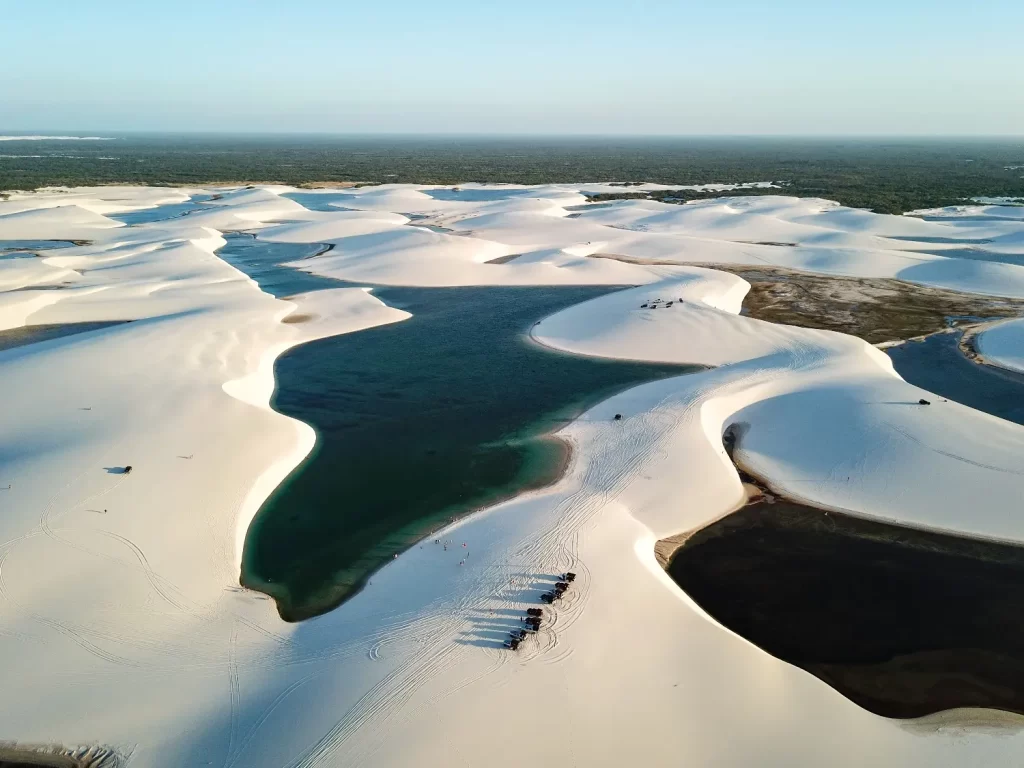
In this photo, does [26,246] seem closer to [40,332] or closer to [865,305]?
[40,332]

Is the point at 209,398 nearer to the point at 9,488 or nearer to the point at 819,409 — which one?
the point at 9,488

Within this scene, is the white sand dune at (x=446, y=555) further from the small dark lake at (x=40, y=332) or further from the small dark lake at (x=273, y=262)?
the small dark lake at (x=273, y=262)

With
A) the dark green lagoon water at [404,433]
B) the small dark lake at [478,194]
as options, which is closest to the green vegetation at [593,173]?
the small dark lake at [478,194]

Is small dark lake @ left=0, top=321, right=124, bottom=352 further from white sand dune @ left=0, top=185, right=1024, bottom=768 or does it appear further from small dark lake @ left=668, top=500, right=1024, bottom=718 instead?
small dark lake @ left=668, top=500, right=1024, bottom=718

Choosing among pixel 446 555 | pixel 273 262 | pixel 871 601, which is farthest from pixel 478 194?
pixel 871 601

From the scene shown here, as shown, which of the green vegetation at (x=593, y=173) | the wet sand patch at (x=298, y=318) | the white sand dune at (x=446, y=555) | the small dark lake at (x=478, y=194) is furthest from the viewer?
the green vegetation at (x=593, y=173)

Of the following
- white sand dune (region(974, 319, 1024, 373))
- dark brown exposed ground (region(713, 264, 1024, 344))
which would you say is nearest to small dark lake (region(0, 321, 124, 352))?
dark brown exposed ground (region(713, 264, 1024, 344))
